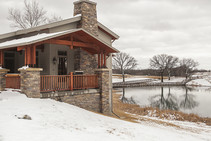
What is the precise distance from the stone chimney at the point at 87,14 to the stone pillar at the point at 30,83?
6.08 meters

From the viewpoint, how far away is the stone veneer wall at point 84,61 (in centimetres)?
1322

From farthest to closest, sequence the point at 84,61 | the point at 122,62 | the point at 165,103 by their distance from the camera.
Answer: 1. the point at 122,62
2. the point at 165,103
3. the point at 84,61

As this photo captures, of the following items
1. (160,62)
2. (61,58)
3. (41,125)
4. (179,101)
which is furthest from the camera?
(160,62)

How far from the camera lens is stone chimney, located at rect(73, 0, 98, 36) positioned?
13.6m

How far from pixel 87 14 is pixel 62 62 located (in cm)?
426

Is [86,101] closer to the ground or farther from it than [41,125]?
closer to the ground

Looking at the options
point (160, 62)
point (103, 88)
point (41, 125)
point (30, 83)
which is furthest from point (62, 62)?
point (160, 62)

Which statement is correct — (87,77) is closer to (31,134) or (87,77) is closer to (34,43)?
(34,43)

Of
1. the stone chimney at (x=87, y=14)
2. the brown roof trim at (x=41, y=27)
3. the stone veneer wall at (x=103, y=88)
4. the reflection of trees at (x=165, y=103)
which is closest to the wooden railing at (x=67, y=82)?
the stone veneer wall at (x=103, y=88)

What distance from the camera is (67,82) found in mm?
10461

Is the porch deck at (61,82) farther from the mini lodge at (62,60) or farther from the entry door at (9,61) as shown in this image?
the entry door at (9,61)

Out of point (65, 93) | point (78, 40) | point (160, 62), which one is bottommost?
point (65, 93)

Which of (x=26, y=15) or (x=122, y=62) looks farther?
(x=122, y=62)

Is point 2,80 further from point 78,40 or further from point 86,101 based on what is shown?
point 78,40
